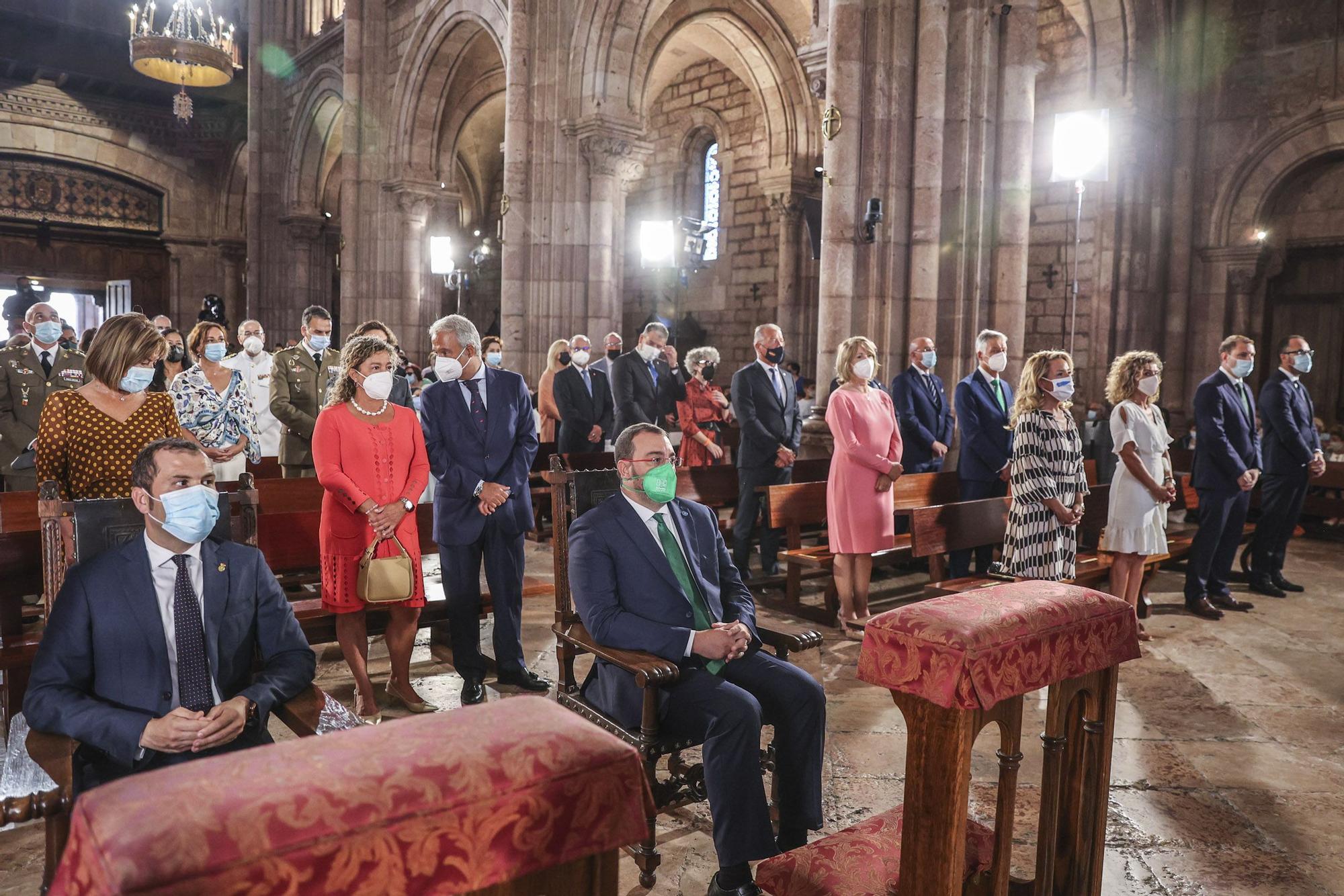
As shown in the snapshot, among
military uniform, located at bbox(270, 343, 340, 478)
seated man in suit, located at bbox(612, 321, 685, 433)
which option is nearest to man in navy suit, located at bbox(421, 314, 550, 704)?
military uniform, located at bbox(270, 343, 340, 478)

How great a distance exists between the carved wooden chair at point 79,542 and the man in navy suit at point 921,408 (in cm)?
455

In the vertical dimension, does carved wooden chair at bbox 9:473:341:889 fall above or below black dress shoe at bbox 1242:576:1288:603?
above

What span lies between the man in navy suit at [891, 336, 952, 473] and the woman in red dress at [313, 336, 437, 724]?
365 cm

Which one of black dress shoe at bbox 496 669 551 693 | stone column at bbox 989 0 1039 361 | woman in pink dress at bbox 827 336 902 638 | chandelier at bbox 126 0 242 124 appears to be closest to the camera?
black dress shoe at bbox 496 669 551 693

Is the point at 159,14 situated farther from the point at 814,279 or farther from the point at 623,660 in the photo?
the point at 623,660

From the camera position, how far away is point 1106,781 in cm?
207

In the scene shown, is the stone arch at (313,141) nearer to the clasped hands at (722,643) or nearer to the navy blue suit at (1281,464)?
the navy blue suit at (1281,464)

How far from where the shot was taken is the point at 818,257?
1330cm

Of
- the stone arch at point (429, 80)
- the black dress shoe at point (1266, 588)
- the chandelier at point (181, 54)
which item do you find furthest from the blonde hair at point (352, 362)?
the chandelier at point (181, 54)

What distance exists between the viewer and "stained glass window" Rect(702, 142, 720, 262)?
1730 centimetres

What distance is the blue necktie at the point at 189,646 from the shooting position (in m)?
2.28

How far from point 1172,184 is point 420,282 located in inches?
426

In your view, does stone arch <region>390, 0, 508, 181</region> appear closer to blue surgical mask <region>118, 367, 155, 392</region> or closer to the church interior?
the church interior

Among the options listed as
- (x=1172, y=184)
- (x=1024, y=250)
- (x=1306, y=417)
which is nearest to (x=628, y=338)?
(x=1172, y=184)
